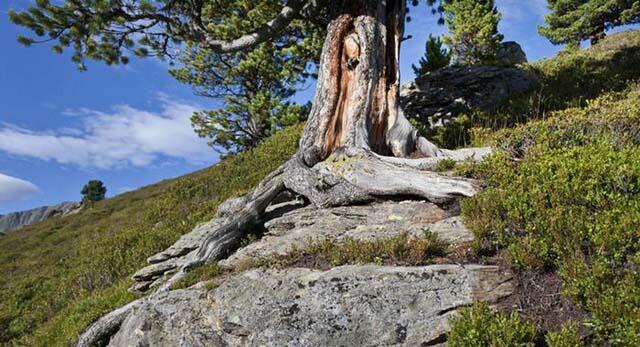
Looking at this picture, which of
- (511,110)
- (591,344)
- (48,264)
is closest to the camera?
(591,344)

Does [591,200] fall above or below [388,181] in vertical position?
below

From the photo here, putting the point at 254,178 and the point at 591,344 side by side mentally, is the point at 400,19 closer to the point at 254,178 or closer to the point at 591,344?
the point at 254,178

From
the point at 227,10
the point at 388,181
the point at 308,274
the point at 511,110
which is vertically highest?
the point at 227,10

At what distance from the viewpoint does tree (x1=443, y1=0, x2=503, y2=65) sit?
31578 mm

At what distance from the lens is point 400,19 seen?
415 inches

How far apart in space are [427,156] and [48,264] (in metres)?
18.2

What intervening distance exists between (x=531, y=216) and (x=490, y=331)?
197 centimetres

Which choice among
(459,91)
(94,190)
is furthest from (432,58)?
(94,190)

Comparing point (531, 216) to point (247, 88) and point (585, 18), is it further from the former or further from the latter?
point (585, 18)

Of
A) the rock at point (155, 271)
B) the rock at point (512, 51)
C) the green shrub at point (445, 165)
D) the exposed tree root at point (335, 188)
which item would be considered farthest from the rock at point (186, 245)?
the rock at point (512, 51)

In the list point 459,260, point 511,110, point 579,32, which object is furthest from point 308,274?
point 579,32

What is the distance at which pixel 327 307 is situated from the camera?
5.09 m

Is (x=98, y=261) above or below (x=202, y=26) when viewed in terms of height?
below

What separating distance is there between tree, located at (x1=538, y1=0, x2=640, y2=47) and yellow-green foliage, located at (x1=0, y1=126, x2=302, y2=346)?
25.6 metres
